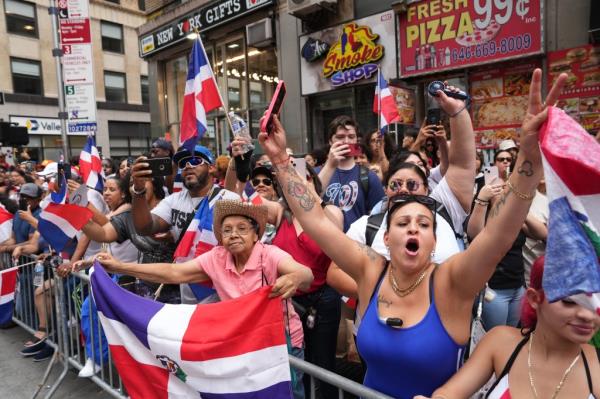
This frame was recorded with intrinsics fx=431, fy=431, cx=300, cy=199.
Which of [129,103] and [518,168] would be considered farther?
[129,103]

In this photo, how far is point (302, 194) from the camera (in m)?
2.25

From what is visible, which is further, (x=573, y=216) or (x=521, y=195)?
(x=521, y=195)

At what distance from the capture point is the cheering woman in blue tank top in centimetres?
169

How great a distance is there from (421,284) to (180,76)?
17.7 m

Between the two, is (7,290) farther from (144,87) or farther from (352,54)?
(144,87)

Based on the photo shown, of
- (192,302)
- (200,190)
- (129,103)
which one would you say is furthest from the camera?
(129,103)

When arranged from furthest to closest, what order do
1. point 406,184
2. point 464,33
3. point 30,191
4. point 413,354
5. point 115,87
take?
point 115,87, point 464,33, point 30,191, point 406,184, point 413,354

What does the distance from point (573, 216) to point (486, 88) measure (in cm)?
850

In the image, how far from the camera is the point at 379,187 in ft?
13.3

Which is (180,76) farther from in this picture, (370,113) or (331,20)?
(370,113)

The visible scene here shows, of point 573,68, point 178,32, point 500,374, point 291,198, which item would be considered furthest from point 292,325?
point 178,32

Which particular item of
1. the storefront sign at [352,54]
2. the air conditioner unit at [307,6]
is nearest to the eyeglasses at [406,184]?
the storefront sign at [352,54]

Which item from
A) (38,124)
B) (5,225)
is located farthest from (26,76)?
(5,225)

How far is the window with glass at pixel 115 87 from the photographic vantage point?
30.7 meters
